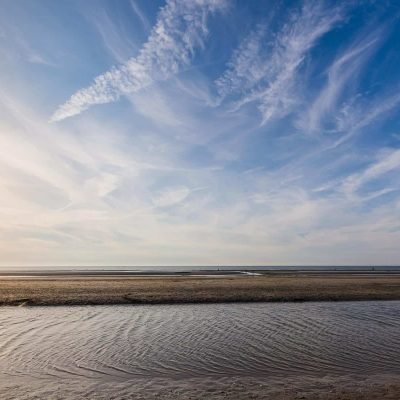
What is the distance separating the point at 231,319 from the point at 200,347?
808 cm

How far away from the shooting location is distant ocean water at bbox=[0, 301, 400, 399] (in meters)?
13.2

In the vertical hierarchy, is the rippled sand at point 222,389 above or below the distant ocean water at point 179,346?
below

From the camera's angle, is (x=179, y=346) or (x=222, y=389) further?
(x=179, y=346)

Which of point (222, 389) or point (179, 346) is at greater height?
point (179, 346)

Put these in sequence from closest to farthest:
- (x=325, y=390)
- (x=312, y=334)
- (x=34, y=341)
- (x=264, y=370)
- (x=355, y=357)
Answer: (x=325, y=390) → (x=264, y=370) → (x=355, y=357) → (x=34, y=341) → (x=312, y=334)

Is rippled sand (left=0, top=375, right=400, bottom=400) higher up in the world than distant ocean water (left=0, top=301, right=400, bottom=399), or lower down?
lower down

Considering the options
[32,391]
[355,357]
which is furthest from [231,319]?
[32,391]

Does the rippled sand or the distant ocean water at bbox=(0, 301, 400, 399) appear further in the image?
the distant ocean water at bbox=(0, 301, 400, 399)

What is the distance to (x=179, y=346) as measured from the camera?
691 inches

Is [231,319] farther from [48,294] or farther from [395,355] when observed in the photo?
[48,294]

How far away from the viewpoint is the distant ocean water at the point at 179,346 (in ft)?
43.3

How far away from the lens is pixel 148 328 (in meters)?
22.1

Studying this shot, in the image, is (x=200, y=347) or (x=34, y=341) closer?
(x=200, y=347)

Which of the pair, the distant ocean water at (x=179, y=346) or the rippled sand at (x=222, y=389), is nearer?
the rippled sand at (x=222, y=389)
